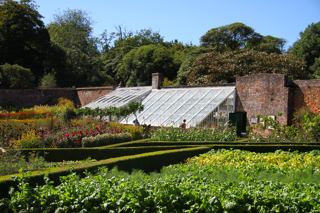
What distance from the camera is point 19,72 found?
25469mm

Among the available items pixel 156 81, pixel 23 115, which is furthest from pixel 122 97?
pixel 23 115

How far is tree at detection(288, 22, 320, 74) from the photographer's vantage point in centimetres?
2719

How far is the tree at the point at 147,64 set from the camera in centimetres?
3325

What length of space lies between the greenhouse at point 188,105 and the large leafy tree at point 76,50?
16725 mm

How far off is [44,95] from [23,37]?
7925 millimetres

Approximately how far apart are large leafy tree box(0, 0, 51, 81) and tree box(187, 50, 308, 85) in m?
16.9

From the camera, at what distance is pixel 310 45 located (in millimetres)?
27344

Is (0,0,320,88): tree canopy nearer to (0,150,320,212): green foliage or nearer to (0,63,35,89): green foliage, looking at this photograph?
(0,63,35,89): green foliage

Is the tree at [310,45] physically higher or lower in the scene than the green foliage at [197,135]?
higher

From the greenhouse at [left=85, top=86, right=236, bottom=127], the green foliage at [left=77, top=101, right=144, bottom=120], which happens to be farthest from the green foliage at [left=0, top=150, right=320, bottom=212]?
the green foliage at [left=77, top=101, right=144, bottom=120]

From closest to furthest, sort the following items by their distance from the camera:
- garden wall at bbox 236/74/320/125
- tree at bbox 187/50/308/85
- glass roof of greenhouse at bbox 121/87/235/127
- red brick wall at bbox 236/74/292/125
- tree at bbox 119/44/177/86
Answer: garden wall at bbox 236/74/320/125, red brick wall at bbox 236/74/292/125, glass roof of greenhouse at bbox 121/87/235/127, tree at bbox 187/50/308/85, tree at bbox 119/44/177/86

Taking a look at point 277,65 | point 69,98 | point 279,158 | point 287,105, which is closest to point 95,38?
point 69,98

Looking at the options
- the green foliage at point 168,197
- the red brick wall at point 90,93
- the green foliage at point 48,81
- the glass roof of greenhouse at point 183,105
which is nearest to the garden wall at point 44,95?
the red brick wall at point 90,93

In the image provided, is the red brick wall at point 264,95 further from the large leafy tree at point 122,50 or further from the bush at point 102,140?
the large leafy tree at point 122,50
